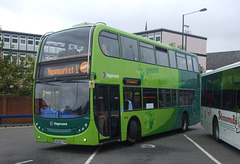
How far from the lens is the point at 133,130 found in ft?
39.1

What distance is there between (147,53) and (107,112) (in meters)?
4.00

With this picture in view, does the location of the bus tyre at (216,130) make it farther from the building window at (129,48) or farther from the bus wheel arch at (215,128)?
the building window at (129,48)

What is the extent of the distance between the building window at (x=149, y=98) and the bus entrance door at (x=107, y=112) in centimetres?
209

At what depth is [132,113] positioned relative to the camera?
12.0m

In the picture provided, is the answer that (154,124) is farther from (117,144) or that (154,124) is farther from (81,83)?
(81,83)

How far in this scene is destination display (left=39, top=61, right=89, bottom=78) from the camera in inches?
395

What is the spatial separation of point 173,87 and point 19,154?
8462 mm

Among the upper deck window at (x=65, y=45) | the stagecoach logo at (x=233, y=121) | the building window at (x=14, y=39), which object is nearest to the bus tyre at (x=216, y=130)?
the stagecoach logo at (x=233, y=121)

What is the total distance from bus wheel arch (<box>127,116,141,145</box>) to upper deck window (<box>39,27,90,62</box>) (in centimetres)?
353

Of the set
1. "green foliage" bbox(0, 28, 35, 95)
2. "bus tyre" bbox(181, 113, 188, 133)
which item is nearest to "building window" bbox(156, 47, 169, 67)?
"bus tyre" bbox(181, 113, 188, 133)

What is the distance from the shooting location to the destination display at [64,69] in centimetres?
1003

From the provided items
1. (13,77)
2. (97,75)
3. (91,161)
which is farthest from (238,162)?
(13,77)

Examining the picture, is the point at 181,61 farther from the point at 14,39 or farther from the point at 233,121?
the point at 14,39

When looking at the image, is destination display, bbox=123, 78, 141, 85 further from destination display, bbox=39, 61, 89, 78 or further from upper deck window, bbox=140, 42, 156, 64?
destination display, bbox=39, 61, 89, 78
